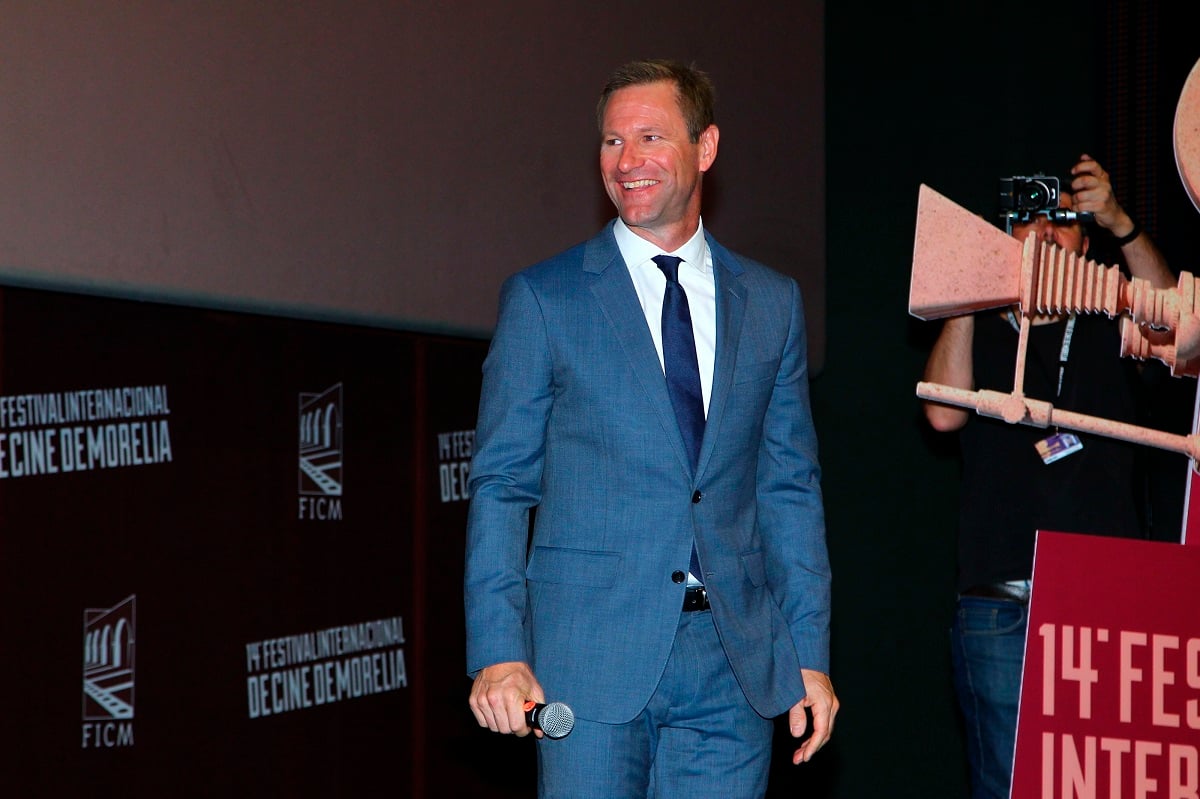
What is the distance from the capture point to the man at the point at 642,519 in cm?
212

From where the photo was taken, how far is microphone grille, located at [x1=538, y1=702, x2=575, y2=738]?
75.6 inches

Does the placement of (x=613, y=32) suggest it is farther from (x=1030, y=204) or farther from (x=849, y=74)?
(x=1030, y=204)

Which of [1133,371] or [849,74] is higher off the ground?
[849,74]

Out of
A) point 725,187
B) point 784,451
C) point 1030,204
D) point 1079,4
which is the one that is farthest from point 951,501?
point 784,451

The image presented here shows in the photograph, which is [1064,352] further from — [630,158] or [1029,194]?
[630,158]

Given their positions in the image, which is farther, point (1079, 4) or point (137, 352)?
point (1079, 4)

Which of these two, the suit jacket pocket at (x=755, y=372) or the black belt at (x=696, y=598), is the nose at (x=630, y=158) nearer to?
the suit jacket pocket at (x=755, y=372)

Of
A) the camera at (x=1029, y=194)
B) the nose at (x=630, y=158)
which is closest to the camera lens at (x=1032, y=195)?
the camera at (x=1029, y=194)

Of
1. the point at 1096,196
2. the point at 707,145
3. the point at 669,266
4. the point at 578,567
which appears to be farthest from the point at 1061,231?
the point at 578,567

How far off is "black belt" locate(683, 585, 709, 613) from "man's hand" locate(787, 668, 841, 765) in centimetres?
23

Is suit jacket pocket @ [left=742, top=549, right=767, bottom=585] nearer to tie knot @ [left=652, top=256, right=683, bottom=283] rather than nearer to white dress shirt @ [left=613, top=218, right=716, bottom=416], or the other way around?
white dress shirt @ [left=613, top=218, right=716, bottom=416]

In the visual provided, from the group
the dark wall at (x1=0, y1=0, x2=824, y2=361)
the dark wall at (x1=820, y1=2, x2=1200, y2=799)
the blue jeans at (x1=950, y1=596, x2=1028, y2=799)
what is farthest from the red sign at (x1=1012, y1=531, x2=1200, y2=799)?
the dark wall at (x1=820, y1=2, x2=1200, y2=799)

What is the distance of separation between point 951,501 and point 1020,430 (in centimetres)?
206

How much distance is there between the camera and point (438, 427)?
407cm
